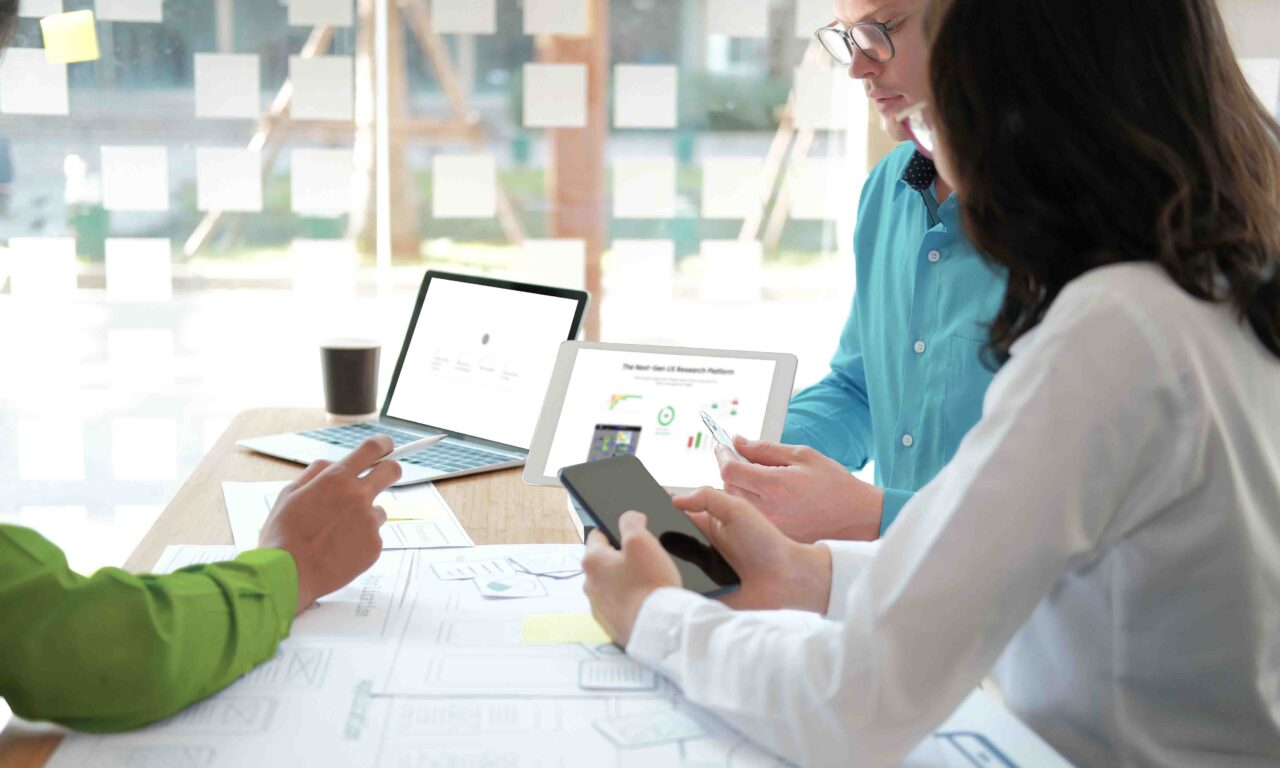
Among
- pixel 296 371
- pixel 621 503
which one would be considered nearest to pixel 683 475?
pixel 621 503

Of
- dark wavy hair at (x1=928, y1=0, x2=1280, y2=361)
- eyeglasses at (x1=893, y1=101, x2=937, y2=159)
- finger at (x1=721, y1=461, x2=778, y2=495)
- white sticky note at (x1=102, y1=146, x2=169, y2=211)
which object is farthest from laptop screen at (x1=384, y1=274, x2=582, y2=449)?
white sticky note at (x1=102, y1=146, x2=169, y2=211)

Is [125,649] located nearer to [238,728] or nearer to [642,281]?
[238,728]

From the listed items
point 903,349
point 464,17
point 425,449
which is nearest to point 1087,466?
point 903,349

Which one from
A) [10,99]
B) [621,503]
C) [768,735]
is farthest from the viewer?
[10,99]

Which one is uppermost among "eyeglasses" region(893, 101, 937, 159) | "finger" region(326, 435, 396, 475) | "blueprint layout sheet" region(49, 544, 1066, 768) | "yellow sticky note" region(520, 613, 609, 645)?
"eyeglasses" region(893, 101, 937, 159)

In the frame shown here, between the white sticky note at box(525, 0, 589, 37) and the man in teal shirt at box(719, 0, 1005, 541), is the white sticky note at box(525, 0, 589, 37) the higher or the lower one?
the higher one

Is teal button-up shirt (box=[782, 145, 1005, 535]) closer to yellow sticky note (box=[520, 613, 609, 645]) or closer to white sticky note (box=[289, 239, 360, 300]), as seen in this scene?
yellow sticky note (box=[520, 613, 609, 645])

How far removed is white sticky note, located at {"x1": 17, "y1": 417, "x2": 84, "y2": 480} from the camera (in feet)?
10.4

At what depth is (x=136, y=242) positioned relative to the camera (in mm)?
3074

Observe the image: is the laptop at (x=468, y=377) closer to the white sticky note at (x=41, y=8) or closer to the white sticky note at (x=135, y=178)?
the white sticky note at (x=135, y=178)

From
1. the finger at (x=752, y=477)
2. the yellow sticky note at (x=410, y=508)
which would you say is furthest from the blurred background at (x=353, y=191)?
the finger at (x=752, y=477)

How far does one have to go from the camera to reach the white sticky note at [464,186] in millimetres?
3072

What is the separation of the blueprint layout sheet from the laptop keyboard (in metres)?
0.54

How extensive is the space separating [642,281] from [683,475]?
171 centimetres
